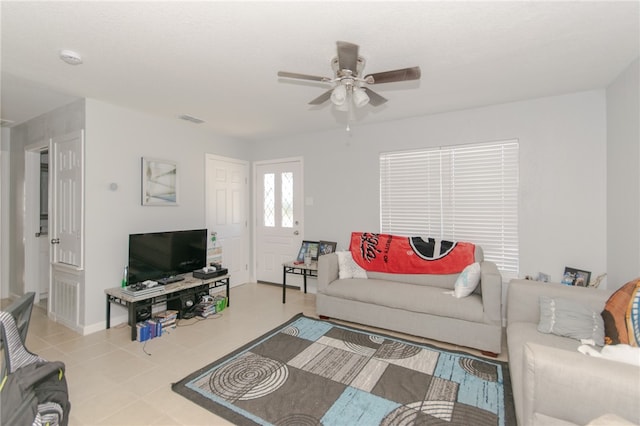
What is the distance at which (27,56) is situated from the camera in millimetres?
2271

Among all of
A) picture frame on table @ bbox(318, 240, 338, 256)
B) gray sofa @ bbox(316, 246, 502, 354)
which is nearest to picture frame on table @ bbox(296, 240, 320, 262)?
picture frame on table @ bbox(318, 240, 338, 256)

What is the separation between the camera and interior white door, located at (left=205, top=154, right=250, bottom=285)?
4.60 meters

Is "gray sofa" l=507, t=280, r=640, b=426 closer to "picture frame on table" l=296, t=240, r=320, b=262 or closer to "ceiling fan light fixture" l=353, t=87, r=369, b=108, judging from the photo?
"ceiling fan light fixture" l=353, t=87, r=369, b=108

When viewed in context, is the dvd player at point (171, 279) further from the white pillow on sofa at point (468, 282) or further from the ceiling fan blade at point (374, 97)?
the white pillow on sofa at point (468, 282)

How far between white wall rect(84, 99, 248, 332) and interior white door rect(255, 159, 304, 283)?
1.33 m

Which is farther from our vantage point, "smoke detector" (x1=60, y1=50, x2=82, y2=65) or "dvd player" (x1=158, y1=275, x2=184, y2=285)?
"dvd player" (x1=158, y1=275, x2=184, y2=285)

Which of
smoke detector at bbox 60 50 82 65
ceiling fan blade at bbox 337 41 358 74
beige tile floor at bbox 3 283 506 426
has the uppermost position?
smoke detector at bbox 60 50 82 65

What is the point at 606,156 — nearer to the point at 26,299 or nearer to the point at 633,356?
the point at 633,356

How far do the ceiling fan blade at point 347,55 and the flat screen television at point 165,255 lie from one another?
289 centimetres

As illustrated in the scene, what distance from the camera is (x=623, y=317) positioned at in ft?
5.91

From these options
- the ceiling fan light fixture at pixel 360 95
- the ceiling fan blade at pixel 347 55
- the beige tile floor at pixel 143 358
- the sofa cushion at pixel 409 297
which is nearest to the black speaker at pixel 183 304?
the beige tile floor at pixel 143 358

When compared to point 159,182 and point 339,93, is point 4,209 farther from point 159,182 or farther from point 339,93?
point 339,93

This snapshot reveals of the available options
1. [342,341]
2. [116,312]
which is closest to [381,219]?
[342,341]

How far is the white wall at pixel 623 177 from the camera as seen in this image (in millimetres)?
2375
